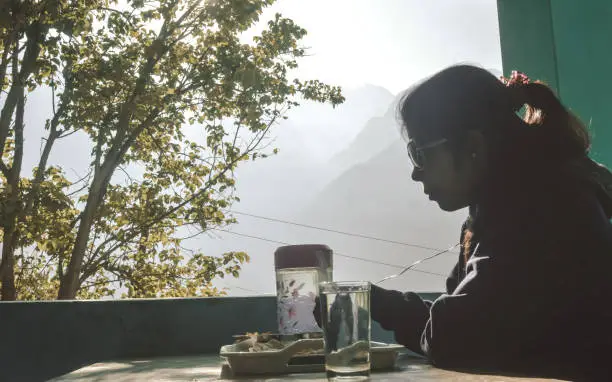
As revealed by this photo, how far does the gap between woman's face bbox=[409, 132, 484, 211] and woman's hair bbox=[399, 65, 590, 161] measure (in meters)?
0.03

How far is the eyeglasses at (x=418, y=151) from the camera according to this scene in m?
1.42

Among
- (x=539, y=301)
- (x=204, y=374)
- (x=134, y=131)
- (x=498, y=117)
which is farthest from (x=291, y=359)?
(x=134, y=131)

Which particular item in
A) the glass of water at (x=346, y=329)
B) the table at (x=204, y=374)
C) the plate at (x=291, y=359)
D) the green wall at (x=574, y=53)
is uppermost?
the green wall at (x=574, y=53)

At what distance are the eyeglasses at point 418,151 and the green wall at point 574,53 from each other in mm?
1379

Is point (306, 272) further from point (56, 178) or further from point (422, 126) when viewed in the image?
point (56, 178)

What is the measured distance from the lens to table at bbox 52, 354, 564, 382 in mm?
927

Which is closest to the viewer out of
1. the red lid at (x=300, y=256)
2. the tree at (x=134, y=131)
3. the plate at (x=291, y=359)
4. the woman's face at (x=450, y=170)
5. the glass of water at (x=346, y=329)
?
the glass of water at (x=346, y=329)

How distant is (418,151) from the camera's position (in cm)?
146

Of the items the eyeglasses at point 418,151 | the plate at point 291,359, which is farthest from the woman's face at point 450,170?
the plate at point 291,359

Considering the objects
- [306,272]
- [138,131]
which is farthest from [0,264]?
[306,272]

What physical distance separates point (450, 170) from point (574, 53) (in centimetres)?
169

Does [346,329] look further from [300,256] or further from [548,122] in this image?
[548,122]

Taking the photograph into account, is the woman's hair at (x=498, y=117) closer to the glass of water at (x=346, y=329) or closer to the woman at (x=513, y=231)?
the woman at (x=513, y=231)

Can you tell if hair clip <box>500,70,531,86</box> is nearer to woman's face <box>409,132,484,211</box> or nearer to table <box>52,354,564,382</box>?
woman's face <box>409,132,484,211</box>
